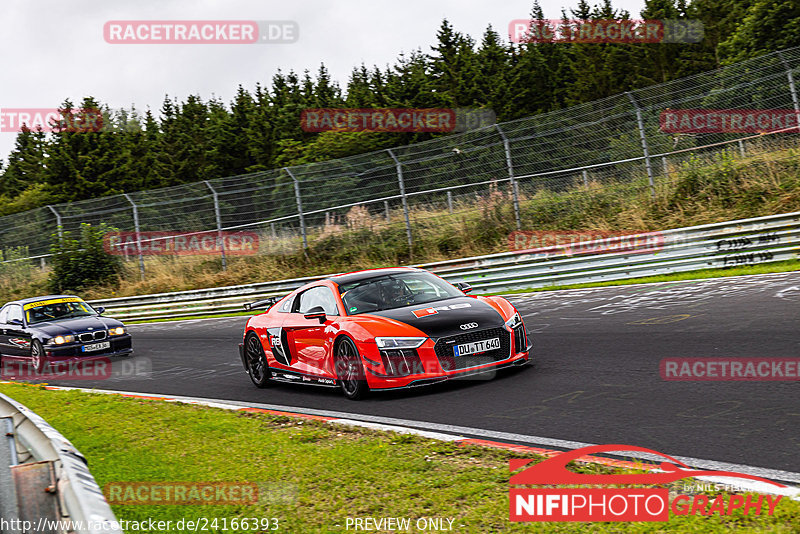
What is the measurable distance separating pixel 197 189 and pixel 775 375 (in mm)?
20217

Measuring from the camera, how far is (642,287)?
14.4 meters

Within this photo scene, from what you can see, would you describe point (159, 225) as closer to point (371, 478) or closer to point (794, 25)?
point (371, 478)

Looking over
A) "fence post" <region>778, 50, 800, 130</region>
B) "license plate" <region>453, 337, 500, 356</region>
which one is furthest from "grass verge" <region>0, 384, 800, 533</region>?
"fence post" <region>778, 50, 800, 130</region>

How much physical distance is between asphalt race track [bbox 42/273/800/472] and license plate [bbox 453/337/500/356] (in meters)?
0.36

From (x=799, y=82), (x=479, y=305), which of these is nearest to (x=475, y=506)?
(x=479, y=305)

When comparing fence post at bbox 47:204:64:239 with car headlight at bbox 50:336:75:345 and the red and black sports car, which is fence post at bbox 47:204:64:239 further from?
the red and black sports car

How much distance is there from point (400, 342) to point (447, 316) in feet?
1.92

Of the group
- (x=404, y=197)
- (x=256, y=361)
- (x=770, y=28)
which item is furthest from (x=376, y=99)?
(x=256, y=361)

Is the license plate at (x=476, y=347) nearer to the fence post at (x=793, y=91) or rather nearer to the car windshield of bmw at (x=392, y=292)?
the car windshield of bmw at (x=392, y=292)

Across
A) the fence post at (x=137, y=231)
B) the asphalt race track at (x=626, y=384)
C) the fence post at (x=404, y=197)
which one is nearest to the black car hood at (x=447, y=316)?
the asphalt race track at (x=626, y=384)

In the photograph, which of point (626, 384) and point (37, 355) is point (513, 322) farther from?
point (37, 355)

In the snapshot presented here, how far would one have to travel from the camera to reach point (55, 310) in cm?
1616

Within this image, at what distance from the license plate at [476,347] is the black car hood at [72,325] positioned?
9.45 m

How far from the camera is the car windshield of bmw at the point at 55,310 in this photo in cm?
1584
